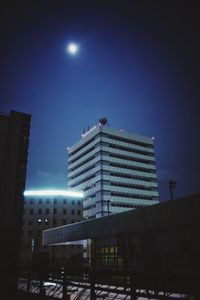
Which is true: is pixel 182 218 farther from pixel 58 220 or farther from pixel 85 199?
pixel 85 199

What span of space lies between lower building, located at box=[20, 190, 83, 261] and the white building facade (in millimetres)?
12518

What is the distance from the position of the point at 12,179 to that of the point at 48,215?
5838 centimetres

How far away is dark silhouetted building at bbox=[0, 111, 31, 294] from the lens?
76.4 ft

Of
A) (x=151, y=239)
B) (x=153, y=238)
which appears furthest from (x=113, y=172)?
(x=153, y=238)

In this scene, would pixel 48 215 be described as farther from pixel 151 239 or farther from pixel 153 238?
pixel 153 238

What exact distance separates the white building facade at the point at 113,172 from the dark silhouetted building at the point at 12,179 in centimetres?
6913

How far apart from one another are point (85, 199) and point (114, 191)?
45.9 ft

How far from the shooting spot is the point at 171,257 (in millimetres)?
23109

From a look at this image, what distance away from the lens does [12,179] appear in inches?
1035

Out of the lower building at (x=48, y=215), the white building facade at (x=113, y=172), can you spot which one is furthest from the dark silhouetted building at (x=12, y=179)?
the white building facade at (x=113, y=172)

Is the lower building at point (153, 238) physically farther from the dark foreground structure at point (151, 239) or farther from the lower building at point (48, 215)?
the lower building at point (48, 215)

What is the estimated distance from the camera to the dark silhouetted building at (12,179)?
917 inches

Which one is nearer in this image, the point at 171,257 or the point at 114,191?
the point at 171,257

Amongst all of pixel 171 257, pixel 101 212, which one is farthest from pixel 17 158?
pixel 101 212
